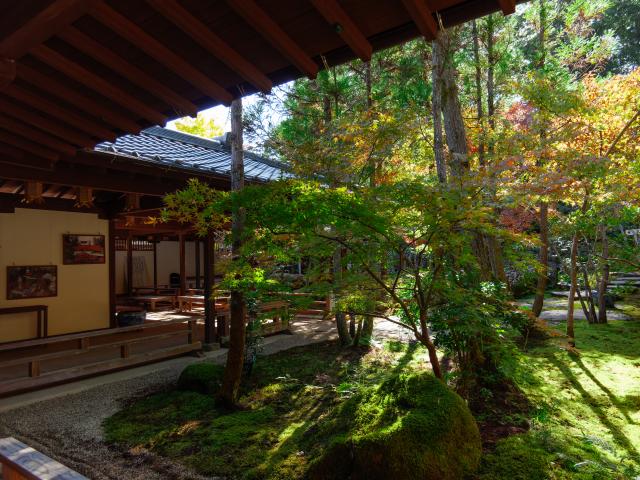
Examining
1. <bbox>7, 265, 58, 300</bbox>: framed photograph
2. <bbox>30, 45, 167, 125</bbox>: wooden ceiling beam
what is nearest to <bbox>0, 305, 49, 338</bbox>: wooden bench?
<bbox>7, 265, 58, 300</bbox>: framed photograph

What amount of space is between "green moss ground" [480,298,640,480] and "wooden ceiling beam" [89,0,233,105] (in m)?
3.04

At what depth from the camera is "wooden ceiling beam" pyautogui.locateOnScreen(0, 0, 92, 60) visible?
4.47 feet

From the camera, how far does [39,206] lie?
7332mm

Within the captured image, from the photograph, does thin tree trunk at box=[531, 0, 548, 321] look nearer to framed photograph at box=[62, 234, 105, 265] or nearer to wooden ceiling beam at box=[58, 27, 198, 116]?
wooden ceiling beam at box=[58, 27, 198, 116]

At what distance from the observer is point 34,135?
2.67 meters

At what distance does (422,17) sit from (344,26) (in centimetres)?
28

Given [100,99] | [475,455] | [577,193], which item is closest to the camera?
[100,99]

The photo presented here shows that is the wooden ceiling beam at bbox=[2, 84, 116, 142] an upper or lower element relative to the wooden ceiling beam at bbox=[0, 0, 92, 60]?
upper

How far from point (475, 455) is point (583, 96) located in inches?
268

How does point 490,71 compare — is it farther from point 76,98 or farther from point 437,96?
point 76,98

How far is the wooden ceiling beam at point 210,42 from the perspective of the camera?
156 cm

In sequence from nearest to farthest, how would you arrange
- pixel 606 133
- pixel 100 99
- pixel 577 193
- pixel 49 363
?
pixel 100 99
pixel 49 363
pixel 577 193
pixel 606 133

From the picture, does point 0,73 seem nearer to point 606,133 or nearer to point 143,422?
point 143,422

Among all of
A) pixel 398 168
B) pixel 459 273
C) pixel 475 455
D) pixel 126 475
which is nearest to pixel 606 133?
pixel 398 168
